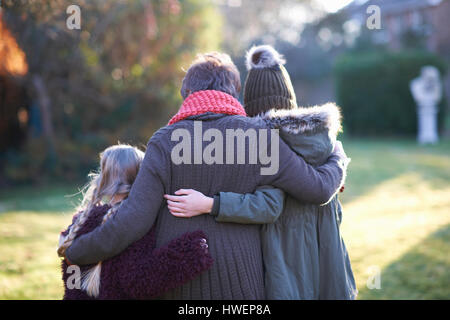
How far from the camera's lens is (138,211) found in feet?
5.62

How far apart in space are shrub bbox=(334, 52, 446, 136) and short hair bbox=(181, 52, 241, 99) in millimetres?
14477

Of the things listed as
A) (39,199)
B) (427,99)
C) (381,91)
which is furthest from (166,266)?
(381,91)

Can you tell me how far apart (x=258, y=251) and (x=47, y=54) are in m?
5.39

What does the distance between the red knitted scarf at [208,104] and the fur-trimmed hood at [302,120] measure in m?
0.16

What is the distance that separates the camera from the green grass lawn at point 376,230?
3613 mm

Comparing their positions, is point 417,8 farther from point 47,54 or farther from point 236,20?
point 47,54

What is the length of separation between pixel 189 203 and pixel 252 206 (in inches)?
10.8

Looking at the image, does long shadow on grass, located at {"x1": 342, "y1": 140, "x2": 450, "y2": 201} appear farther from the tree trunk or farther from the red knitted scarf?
the tree trunk

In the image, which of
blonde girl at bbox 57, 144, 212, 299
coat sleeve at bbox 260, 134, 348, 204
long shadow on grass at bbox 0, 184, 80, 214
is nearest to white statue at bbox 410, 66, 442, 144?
long shadow on grass at bbox 0, 184, 80, 214

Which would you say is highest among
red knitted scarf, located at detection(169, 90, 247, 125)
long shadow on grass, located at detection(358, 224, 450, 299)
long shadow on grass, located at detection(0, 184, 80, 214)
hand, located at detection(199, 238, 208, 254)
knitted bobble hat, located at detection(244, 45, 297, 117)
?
knitted bobble hat, located at detection(244, 45, 297, 117)

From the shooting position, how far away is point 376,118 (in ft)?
50.3

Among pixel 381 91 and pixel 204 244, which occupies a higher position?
pixel 381 91

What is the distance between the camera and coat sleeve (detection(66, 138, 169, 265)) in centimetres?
172

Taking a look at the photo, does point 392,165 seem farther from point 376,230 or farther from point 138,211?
point 138,211
